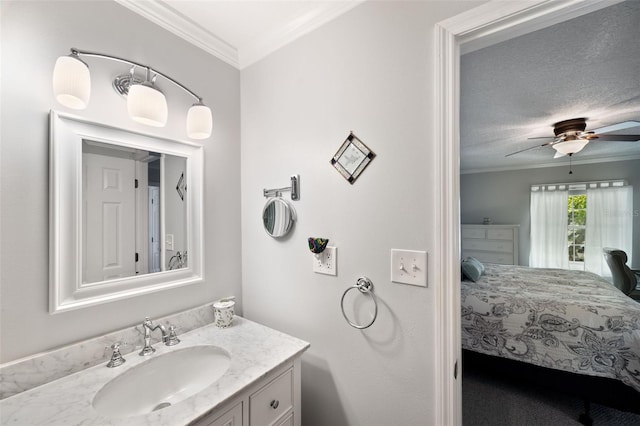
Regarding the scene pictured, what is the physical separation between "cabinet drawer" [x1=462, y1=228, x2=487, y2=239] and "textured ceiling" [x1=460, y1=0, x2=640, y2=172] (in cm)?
241

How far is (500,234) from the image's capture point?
476 centimetres

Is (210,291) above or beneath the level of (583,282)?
above

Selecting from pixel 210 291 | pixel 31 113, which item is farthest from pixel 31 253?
pixel 210 291

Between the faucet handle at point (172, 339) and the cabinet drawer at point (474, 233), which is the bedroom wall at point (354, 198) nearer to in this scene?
the faucet handle at point (172, 339)

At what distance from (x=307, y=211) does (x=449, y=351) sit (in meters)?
0.82

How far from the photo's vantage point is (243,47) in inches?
57.7

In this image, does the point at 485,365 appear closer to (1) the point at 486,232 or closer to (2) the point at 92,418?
(2) the point at 92,418

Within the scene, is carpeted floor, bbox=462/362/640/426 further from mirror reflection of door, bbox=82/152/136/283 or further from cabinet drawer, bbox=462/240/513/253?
cabinet drawer, bbox=462/240/513/253

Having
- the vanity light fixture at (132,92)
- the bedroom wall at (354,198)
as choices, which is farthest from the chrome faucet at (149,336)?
the vanity light fixture at (132,92)

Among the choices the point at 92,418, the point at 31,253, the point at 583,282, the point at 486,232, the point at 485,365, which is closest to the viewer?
the point at 92,418

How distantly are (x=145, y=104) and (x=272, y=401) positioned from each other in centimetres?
129

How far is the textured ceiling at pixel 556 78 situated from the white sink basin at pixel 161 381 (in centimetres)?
216

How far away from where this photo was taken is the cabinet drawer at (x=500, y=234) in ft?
15.4

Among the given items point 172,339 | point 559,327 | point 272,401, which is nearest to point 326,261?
point 272,401
